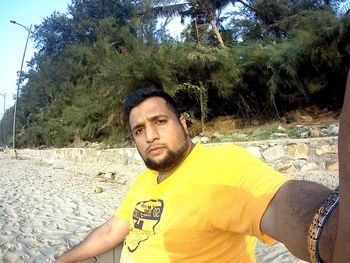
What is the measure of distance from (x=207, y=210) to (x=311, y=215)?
49 centimetres

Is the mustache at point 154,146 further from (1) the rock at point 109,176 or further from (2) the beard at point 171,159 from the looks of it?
(1) the rock at point 109,176

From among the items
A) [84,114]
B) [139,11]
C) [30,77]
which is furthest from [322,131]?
[30,77]

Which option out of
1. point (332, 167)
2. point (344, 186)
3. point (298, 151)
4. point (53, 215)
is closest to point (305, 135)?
point (298, 151)

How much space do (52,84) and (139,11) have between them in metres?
15.2

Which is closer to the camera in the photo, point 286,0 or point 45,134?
point 286,0

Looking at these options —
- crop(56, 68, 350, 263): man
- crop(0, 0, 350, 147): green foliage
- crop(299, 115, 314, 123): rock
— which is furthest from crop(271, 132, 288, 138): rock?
crop(56, 68, 350, 263): man

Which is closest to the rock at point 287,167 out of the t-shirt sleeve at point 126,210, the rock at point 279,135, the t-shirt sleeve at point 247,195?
the rock at point 279,135

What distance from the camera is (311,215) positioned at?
0.82 m

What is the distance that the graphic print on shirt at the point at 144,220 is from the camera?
1.45 meters

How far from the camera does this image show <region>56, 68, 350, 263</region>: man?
74 cm

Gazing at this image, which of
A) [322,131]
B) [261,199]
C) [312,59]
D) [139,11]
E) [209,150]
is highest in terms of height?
[139,11]

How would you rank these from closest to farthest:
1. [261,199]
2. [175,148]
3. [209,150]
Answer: [261,199] < [209,150] < [175,148]

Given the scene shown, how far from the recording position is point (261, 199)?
3.43 feet

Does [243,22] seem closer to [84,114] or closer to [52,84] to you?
[84,114]
